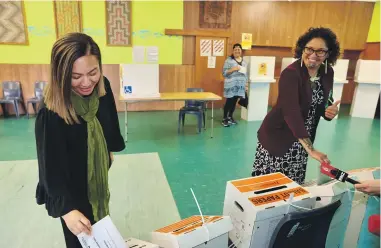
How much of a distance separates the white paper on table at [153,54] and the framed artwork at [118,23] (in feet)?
1.46

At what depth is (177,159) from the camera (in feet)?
10.8

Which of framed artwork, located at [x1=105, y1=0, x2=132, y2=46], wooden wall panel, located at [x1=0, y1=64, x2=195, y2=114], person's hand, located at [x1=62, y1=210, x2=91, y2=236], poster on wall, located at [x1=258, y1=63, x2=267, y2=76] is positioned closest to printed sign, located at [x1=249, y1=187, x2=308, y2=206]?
person's hand, located at [x1=62, y1=210, x2=91, y2=236]

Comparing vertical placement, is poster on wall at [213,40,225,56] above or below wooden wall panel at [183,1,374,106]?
below

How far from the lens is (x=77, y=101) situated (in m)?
0.96

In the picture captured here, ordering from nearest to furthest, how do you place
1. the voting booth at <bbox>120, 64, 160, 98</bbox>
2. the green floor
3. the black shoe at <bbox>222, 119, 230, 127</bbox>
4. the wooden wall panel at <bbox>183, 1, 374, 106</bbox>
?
the green floor < the voting booth at <bbox>120, 64, 160, 98</bbox> < the black shoe at <bbox>222, 119, 230, 127</bbox> < the wooden wall panel at <bbox>183, 1, 374, 106</bbox>

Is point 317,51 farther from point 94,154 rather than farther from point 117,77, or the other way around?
point 117,77

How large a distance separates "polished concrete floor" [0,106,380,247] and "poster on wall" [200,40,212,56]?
1.70m

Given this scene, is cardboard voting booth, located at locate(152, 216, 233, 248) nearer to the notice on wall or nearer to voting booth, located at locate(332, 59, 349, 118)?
the notice on wall

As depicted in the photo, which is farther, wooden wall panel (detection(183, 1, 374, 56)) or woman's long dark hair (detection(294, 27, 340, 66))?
wooden wall panel (detection(183, 1, 374, 56))

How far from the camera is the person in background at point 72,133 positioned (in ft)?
2.85

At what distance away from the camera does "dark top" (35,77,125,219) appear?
887mm

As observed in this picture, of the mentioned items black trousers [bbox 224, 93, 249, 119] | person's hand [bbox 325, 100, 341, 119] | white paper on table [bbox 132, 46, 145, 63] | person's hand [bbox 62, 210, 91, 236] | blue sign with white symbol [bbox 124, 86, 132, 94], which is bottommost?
black trousers [bbox 224, 93, 249, 119]

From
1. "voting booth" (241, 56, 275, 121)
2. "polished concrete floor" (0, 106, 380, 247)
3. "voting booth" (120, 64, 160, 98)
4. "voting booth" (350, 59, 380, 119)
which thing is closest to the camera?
"polished concrete floor" (0, 106, 380, 247)

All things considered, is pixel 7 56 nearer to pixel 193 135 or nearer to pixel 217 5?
pixel 193 135
